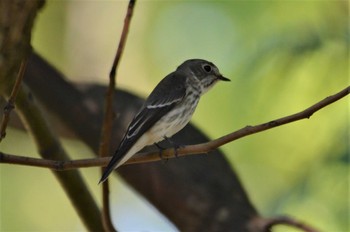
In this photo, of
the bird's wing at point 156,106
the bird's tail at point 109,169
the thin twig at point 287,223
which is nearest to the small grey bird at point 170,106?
the bird's wing at point 156,106

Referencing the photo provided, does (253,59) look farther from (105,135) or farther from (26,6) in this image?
(26,6)

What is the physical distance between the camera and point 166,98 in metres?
3.65

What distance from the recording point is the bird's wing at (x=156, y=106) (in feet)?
10.9

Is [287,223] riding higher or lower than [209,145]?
lower

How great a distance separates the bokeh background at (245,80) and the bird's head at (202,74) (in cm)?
44

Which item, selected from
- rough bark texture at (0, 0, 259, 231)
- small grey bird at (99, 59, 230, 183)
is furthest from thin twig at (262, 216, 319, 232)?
small grey bird at (99, 59, 230, 183)

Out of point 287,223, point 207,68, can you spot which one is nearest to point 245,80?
point 207,68

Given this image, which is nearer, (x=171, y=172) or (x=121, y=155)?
(x=121, y=155)

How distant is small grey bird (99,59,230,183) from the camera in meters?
3.34

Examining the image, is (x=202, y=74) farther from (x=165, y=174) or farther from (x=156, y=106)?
(x=165, y=174)

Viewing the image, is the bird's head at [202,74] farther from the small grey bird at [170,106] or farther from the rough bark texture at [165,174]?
the rough bark texture at [165,174]

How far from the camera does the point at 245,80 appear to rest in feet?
15.0

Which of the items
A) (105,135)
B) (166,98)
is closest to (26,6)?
(105,135)

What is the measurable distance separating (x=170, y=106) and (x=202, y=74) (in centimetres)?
41
